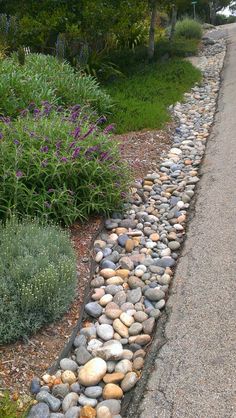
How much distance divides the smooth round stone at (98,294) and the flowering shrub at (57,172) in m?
0.75

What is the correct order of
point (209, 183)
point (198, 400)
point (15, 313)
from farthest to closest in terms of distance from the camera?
point (209, 183)
point (15, 313)
point (198, 400)

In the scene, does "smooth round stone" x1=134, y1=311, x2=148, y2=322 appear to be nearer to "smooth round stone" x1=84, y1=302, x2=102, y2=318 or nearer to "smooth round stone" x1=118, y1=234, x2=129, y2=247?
"smooth round stone" x1=84, y1=302, x2=102, y2=318

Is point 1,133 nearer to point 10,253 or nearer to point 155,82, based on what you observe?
point 10,253

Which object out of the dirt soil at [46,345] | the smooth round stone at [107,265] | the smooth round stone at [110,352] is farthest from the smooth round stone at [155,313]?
the smooth round stone at [107,265]

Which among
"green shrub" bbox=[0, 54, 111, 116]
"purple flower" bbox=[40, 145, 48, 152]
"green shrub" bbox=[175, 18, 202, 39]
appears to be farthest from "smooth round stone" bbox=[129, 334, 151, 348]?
"green shrub" bbox=[175, 18, 202, 39]

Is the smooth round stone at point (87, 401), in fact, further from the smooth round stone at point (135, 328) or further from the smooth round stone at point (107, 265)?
the smooth round stone at point (107, 265)

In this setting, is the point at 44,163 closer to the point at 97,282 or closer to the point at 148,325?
the point at 97,282

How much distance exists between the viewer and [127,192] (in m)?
4.80

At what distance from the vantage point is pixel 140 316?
3412 millimetres

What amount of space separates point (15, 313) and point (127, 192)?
6.74ft

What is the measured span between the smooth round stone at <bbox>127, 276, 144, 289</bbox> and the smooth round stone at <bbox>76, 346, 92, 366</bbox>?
2.52 feet

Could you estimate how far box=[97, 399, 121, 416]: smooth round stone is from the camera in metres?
2.70

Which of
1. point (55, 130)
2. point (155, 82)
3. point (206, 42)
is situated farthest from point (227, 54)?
point (55, 130)

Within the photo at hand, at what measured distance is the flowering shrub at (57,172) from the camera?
4.10m
